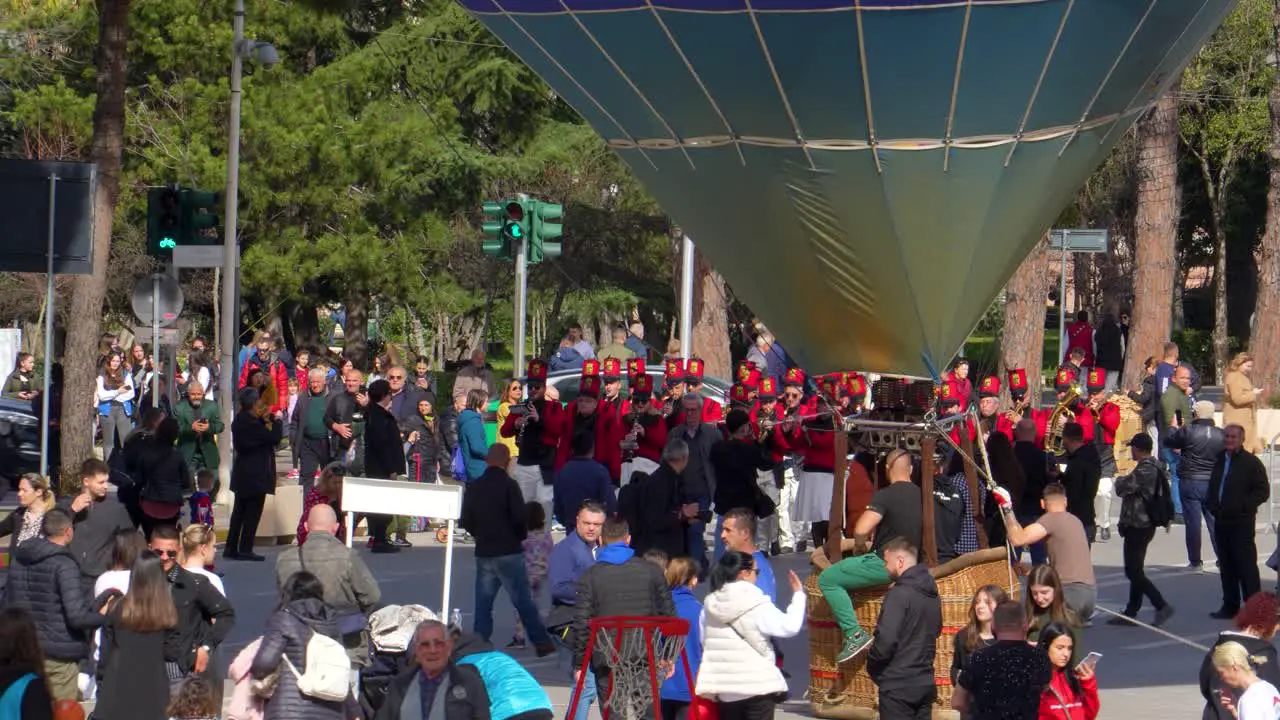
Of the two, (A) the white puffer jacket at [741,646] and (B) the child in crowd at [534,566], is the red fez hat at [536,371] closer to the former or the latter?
(B) the child in crowd at [534,566]

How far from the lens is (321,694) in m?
8.43

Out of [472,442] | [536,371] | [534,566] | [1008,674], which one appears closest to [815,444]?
[536,371]

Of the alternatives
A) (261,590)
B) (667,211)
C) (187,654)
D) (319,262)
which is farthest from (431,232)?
(187,654)

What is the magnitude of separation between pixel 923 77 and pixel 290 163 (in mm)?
28295

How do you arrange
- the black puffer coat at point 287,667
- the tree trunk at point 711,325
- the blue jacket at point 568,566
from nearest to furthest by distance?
the black puffer coat at point 287,667 → the blue jacket at point 568,566 → the tree trunk at point 711,325

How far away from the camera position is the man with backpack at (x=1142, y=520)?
47.8 ft

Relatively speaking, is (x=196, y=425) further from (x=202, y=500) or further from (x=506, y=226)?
(x=506, y=226)

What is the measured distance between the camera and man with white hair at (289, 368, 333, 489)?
18.9 metres

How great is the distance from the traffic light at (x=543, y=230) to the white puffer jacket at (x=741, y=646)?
9.70 metres

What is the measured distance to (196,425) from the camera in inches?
728

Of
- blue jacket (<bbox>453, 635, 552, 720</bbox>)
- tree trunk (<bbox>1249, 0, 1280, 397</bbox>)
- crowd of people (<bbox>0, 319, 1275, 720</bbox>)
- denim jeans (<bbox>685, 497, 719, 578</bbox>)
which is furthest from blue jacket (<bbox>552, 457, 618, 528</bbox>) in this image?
tree trunk (<bbox>1249, 0, 1280, 397</bbox>)

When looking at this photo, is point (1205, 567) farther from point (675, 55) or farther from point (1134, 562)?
point (675, 55)

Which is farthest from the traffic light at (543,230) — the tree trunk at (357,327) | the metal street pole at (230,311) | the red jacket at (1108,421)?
the tree trunk at (357,327)

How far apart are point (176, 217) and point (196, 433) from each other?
12.5ft
